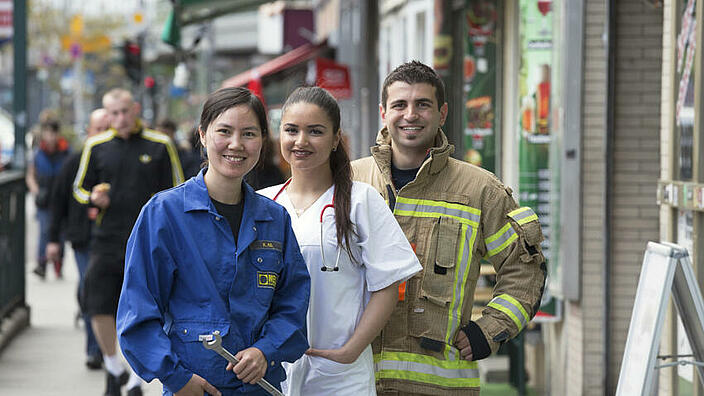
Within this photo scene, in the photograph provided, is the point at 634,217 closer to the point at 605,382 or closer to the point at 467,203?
the point at 605,382

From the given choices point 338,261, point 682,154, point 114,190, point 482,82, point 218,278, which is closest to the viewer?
point 218,278

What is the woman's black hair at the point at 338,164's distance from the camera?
3863 mm

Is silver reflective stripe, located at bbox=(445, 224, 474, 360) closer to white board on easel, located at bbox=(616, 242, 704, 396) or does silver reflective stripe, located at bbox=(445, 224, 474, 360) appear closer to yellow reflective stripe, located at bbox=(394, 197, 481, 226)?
yellow reflective stripe, located at bbox=(394, 197, 481, 226)

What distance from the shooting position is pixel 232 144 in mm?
3631

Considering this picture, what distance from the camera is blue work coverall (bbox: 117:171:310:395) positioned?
3.41 meters

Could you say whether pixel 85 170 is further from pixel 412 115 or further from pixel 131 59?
pixel 131 59

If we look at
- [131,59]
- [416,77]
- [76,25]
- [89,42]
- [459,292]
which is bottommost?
[459,292]

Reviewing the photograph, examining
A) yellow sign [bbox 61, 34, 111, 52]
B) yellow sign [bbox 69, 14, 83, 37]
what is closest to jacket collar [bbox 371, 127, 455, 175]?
yellow sign [bbox 69, 14, 83, 37]

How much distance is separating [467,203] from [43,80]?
60.9 m

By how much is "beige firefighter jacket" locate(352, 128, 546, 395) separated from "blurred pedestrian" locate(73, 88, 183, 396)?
425cm

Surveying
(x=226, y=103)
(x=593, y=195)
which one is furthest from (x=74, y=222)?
(x=226, y=103)

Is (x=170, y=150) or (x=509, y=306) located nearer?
(x=509, y=306)

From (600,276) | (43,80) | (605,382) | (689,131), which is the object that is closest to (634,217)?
(600,276)

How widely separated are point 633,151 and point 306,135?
4517mm
